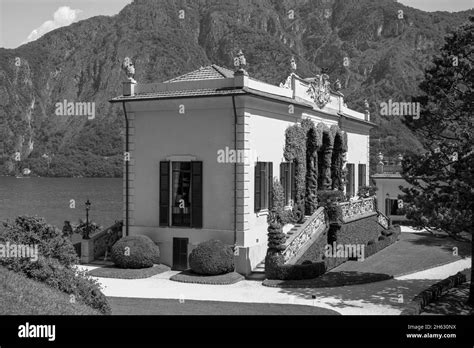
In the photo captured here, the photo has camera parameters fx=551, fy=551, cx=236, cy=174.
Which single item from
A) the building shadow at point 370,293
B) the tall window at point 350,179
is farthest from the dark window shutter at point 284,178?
the tall window at point 350,179

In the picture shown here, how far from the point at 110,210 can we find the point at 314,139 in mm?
80694

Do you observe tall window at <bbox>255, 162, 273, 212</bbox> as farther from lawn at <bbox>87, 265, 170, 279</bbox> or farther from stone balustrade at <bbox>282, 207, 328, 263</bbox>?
lawn at <bbox>87, 265, 170, 279</bbox>

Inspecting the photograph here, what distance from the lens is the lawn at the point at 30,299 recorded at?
35.7ft

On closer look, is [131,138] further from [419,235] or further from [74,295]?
[419,235]

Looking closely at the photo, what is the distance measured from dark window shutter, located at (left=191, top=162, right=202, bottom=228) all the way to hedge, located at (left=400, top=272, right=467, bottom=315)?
10.2 metres

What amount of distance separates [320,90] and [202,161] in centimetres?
1170

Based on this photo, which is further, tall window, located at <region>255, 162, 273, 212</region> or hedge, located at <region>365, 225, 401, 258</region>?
hedge, located at <region>365, 225, 401, 258</region>

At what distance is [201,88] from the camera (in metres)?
25.2

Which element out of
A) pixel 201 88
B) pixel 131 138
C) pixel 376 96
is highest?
pixel 376 96

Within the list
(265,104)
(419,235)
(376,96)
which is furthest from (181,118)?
(376,96)

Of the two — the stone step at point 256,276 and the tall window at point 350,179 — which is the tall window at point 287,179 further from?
the tall window at point 350,179

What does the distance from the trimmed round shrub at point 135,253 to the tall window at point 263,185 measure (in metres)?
5.13

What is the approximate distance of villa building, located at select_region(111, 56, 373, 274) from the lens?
949 inches

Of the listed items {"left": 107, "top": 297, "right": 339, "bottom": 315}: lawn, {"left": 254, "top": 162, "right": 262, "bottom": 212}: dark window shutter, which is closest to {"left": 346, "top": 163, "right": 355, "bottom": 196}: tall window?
{"left": 254, "top": 162, "right": 262, "bottom": 212}: dark window shutter
